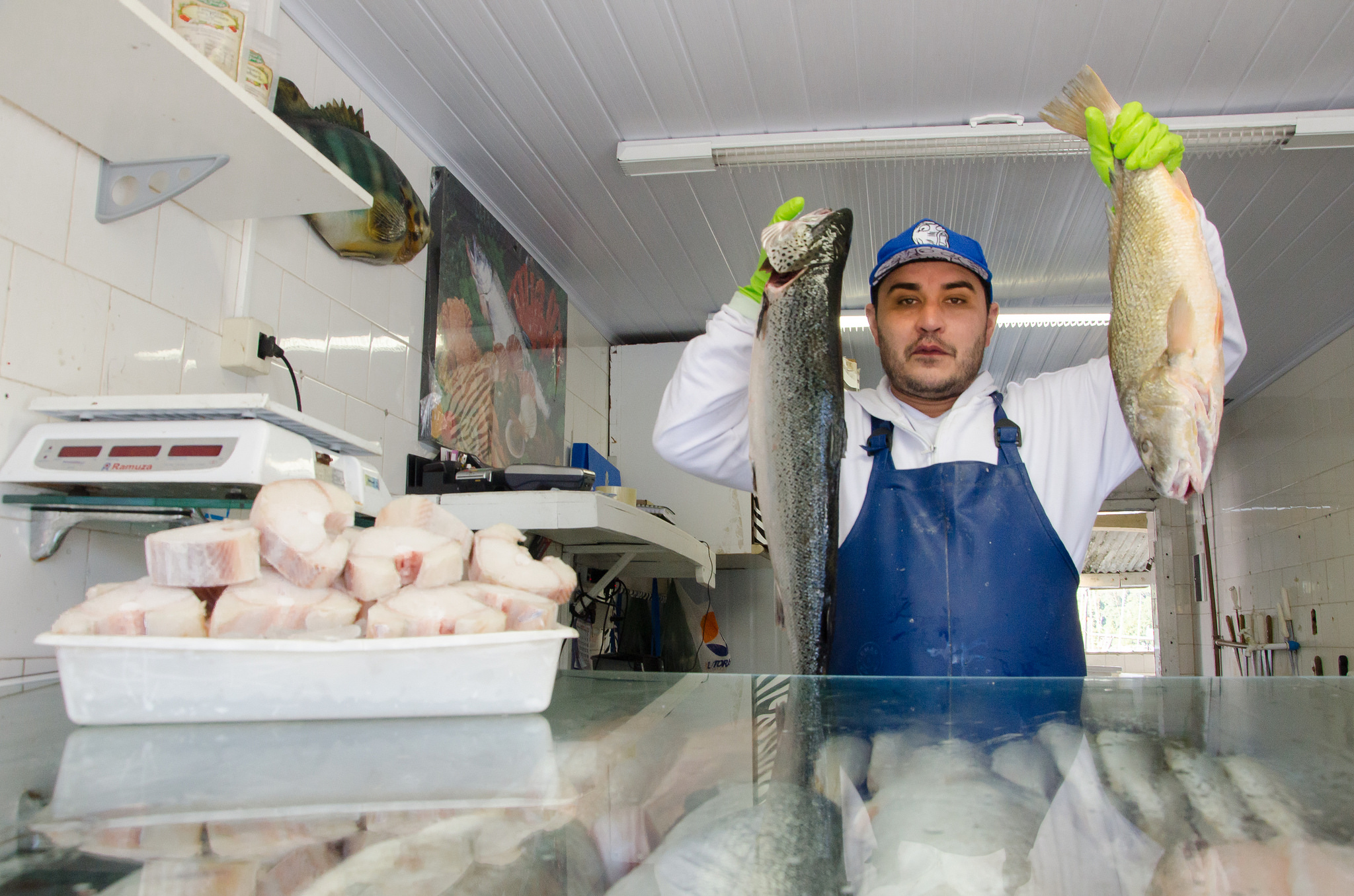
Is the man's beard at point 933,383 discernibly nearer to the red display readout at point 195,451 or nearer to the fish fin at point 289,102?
the red display readout at point 195,451

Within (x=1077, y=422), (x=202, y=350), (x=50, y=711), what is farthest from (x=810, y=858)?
(x=202, y=350)

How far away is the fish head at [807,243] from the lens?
5.67 feet

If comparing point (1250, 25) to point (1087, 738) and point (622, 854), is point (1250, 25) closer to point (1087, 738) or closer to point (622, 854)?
point (1087, 738)

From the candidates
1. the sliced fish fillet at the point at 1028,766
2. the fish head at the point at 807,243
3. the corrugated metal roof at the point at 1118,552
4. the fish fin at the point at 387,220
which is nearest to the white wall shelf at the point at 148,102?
the fish fin at the point at 387,220

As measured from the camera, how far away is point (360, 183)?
313 cm

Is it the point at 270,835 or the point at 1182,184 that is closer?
the point at 270,835

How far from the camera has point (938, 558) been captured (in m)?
1.97

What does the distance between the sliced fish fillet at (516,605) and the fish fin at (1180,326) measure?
3.52 feet

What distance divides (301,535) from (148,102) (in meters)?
1.43

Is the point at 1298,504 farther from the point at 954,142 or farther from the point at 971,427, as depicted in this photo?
the point at 971,427

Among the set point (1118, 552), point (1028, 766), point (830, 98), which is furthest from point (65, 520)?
point (1118, 552)

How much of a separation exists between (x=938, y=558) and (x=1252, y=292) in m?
4.65

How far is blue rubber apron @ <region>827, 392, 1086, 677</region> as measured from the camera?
189 centimetres

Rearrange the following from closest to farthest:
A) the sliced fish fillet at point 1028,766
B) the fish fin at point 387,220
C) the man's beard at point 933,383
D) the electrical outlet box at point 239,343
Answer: the sliced fish fillet at point 1028,766
the man's beard at point 933,383
the electrical outlet box at point 239,343
the fish fin at point 387,220
